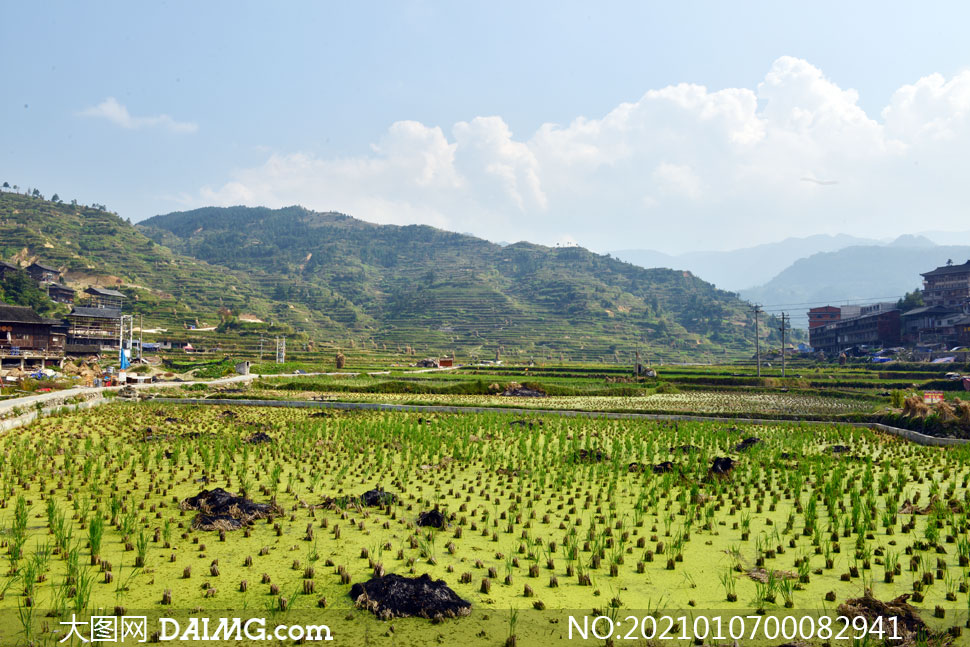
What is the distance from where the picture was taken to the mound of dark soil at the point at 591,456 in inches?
781

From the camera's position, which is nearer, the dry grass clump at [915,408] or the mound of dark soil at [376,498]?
the mound of dark soil at [376,498]

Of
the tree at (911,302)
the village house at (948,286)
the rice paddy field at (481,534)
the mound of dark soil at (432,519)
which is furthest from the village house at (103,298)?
the village house at (948,286)

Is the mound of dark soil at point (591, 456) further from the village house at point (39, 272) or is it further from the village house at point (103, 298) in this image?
the village house at point (39, 272)

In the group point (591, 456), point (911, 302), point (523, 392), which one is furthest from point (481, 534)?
point (911, 302)

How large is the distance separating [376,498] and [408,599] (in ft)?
20.1

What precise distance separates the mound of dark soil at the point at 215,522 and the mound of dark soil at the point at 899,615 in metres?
11.2

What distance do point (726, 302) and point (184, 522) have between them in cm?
20713

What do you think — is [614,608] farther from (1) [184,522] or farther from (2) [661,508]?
(1) [184,522]

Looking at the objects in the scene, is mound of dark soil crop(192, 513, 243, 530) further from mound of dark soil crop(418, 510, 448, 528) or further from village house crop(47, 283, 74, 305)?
village house crop(47, 283, 74, 305)

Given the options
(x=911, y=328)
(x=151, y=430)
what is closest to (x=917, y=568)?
(x=151, y=430)

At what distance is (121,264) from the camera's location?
152 metres

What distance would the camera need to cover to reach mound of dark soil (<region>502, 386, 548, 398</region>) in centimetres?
4878

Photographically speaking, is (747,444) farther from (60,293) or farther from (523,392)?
(60,293)

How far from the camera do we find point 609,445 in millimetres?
23734
